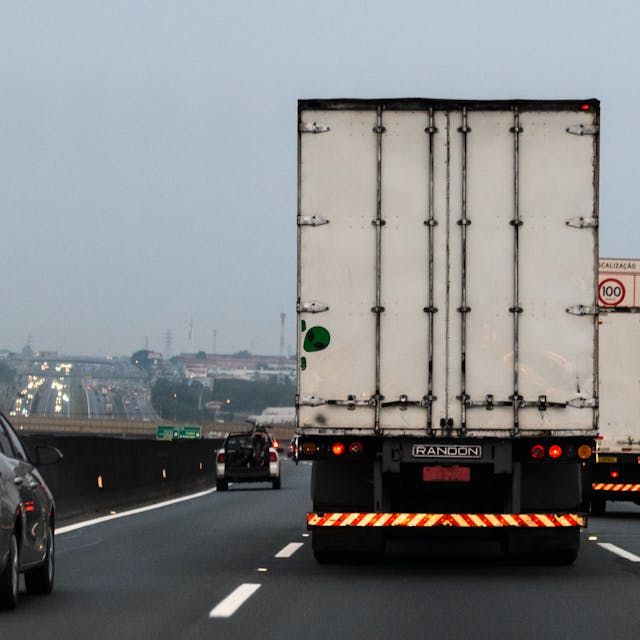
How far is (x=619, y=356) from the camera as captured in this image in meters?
25.7

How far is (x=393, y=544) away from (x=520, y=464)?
190 inches

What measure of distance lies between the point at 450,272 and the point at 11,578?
211 inches

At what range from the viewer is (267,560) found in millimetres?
17984

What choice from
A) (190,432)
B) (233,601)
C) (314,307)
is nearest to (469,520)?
(314,307)

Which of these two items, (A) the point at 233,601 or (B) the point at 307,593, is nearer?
(A) the point at 233,601

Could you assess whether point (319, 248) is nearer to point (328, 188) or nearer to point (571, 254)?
point (328, 188)

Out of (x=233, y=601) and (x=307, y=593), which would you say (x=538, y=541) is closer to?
(x=307, y=593)

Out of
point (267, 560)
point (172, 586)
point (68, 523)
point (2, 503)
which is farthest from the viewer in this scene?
point (68, 523)

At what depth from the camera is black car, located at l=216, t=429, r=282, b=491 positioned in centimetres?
4288

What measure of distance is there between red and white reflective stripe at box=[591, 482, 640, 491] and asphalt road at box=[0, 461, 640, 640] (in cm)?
552

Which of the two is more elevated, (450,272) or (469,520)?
(450,272)

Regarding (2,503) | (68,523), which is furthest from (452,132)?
(68,523)

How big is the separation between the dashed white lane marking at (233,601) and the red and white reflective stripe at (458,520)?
1660 millimetres

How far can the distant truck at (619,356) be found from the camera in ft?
84.2
